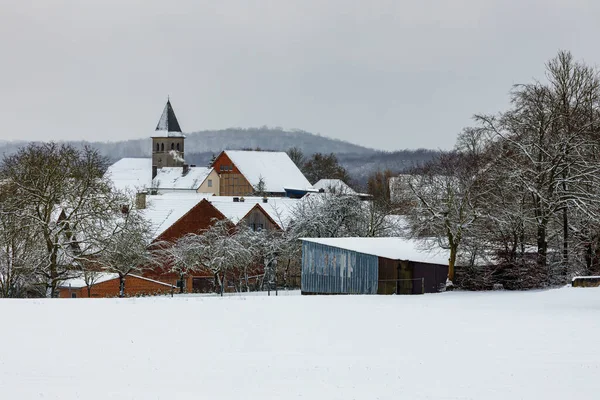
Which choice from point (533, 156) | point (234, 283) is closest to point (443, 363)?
point (533, 156)

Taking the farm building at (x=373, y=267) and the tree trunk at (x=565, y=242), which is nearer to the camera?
the tree trunk at (x=565, y=242)

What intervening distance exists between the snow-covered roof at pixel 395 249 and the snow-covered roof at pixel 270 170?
236 ft

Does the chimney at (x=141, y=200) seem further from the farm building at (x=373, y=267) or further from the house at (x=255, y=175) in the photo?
the house at (x=255, y=175)

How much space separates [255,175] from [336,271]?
254 ft

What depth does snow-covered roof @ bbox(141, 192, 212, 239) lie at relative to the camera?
194ft

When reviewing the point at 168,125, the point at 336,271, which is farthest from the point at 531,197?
the point at 168,125

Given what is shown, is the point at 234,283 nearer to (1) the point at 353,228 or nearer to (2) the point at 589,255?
(1) the point at 353,228

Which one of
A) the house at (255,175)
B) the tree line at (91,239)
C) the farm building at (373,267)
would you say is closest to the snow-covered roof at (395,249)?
the farm building at (373,267)

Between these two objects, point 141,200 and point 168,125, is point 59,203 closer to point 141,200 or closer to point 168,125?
point 141,200

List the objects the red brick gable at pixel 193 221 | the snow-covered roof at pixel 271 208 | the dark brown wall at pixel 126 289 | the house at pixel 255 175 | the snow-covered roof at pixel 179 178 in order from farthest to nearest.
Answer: the snow-covered roof at pixel 179 178 → the house at pixel 255 175 → the snow-covered roof at pixel 271 208 → the red brick gable at pixel 193 221 → the dark brown wall at pixel 126 289

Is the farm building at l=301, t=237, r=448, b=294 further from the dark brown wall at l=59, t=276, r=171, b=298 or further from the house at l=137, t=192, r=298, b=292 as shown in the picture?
the house at l=137, t=192, r=298, b=292

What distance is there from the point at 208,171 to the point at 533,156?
297ft

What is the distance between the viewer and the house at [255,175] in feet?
386

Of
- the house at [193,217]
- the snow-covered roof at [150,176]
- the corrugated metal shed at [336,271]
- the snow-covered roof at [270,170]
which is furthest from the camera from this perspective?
the snow-covered roof at [150,176]
